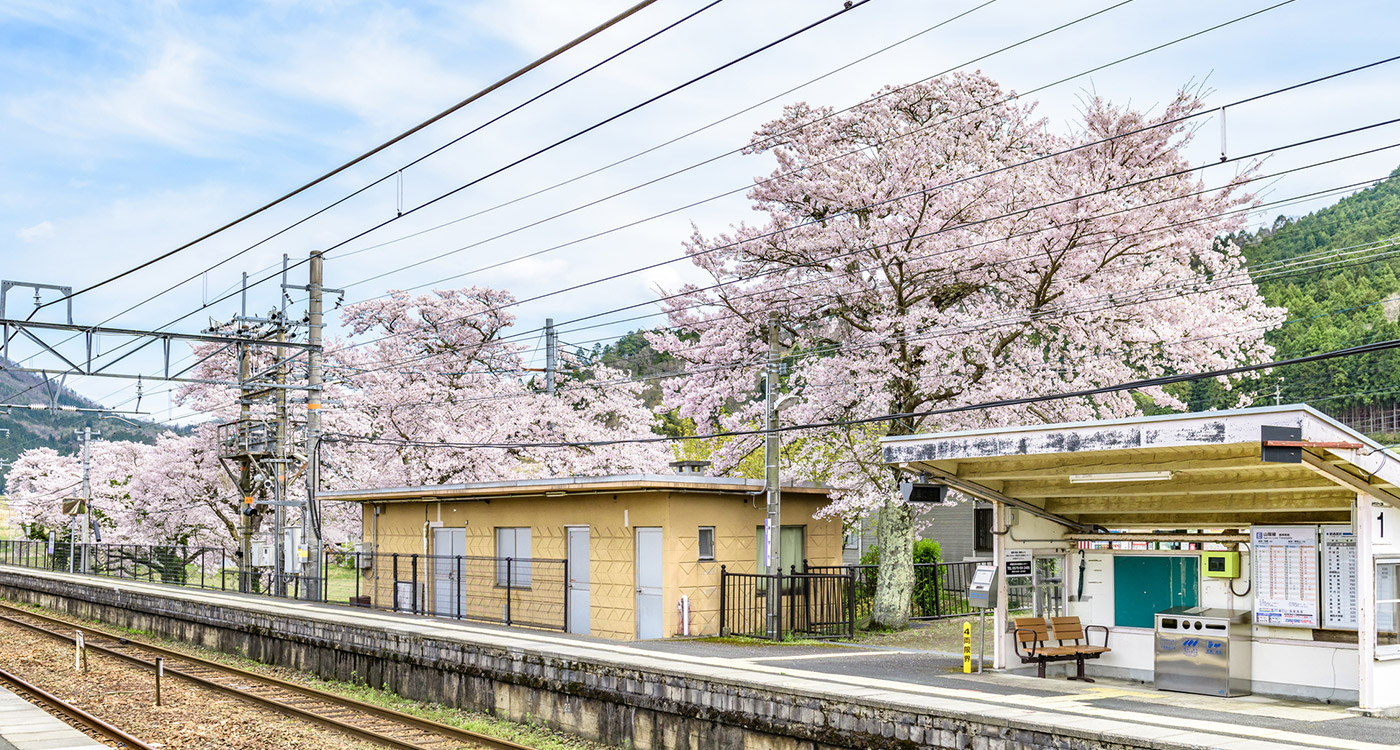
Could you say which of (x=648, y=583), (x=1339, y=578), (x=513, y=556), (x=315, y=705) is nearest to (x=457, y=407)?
(x=513, y=556)

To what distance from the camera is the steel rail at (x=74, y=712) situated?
15.0m

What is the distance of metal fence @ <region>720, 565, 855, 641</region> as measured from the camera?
75.0 feet

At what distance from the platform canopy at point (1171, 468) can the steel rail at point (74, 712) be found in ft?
35.1

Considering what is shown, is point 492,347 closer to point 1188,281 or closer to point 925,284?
point 925,284

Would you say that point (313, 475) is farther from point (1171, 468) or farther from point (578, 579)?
point (1171, 468)

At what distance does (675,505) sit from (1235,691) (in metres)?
10.8

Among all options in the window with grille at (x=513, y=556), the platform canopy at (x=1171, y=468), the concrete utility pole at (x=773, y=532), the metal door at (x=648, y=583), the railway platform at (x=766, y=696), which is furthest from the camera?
the window with grille at (x=513, y=556)

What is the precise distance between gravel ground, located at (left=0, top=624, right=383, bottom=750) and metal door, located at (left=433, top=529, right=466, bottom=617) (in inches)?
257

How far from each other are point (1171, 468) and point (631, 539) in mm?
11385

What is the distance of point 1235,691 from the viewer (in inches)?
545

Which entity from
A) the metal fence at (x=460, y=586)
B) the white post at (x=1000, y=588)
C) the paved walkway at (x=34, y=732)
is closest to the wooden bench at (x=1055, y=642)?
the white post at (x=1000, y=588)

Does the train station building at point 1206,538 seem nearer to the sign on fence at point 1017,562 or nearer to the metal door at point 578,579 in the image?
the sign on fence at point 1017,562

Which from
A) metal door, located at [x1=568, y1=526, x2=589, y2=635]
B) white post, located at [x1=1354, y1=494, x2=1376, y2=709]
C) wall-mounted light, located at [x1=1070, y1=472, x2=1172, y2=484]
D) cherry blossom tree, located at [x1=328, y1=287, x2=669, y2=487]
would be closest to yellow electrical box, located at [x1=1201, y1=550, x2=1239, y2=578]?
wall-mounted light, located at [x1=1070, y1=472, x2=1172, y2=484]

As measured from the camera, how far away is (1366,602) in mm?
12203
